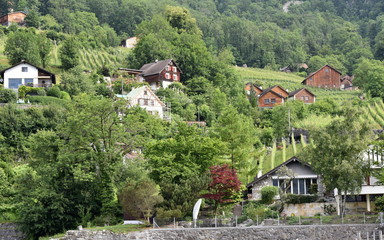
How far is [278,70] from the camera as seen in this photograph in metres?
138

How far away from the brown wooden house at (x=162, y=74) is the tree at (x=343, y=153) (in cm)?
4681

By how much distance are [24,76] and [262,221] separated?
4462cm

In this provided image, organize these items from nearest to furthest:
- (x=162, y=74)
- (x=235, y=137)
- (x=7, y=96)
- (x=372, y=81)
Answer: (x=235, y=137)
(x=7, y=96)
(x=162, y=74)
(x=372, y=81)

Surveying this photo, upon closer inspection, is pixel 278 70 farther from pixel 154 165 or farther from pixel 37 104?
pixel 154 165

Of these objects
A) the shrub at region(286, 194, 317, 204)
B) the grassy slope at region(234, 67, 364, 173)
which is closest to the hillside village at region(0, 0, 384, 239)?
the shrub at region(286, 194, 317, 204)

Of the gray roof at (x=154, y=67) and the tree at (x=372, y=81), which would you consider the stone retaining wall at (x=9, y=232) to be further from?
the tree at (x=372, y=81)

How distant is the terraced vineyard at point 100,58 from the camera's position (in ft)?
313

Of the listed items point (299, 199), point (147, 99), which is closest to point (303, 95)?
point (147, 99)

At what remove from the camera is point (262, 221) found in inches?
1490

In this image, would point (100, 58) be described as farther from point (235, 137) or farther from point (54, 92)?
point (235, 137)

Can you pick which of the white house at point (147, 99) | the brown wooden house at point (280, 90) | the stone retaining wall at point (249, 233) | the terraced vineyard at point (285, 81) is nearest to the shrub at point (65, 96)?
the white house at point (147, 99)

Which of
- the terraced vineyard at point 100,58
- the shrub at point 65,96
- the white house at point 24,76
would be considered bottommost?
the shrub at point 65,96

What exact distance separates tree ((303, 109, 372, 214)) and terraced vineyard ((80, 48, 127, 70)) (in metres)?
56.8

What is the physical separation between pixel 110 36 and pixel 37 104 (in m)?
68.3
